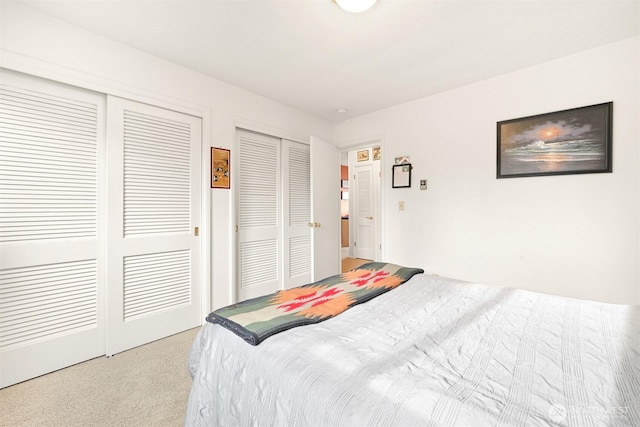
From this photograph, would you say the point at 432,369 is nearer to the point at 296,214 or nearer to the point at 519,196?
the point at 519,196

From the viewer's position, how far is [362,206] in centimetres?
603

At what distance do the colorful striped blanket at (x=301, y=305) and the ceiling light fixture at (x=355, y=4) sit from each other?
1667mm

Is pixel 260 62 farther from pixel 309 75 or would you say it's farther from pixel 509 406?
pixel 509 406

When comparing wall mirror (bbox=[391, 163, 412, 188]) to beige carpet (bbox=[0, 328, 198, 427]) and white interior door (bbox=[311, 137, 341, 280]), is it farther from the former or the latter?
beige carpet (bbox=[0, 328, 198, 427])

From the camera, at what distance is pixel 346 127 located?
3.92m

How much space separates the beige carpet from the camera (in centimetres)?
148

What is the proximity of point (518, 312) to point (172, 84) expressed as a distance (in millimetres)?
2993

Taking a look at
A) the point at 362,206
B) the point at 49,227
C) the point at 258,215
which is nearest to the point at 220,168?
the point at 258,215

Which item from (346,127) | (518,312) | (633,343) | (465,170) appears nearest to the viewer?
(633,343)

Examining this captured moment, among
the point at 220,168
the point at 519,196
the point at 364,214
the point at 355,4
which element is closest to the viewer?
the point at 355,4

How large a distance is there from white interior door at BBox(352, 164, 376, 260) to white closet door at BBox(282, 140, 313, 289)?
2438 mm

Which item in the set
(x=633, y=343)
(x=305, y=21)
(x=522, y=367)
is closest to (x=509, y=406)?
(x=522, y=367)

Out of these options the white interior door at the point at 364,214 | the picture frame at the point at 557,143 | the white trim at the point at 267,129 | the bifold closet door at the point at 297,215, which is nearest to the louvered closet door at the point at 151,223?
the white trim at the point at 267,129

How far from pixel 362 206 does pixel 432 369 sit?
17.2 ft
